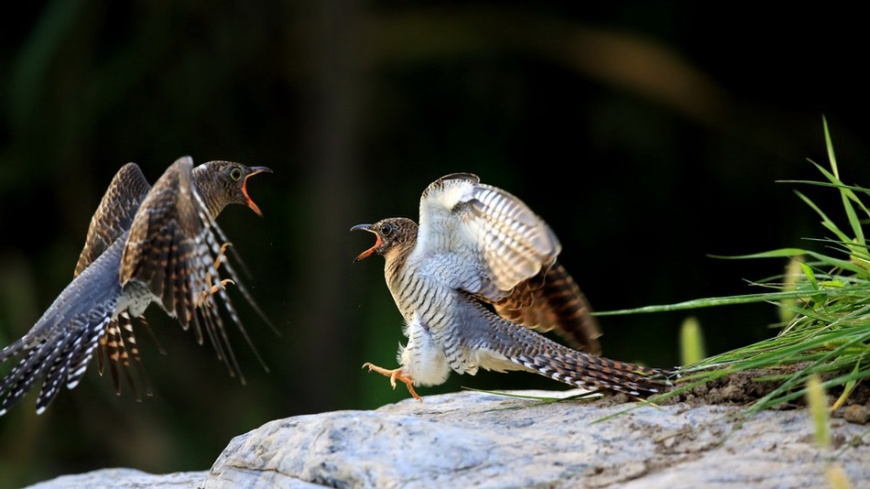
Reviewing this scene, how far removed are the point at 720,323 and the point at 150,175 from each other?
4.70m

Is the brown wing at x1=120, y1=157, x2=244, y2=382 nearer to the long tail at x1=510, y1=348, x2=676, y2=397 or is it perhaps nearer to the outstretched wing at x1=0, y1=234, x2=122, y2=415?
the outstretched wing at x1=0, y1=234, x2=122, y2=415

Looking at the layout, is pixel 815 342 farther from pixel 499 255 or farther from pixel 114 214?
pixel 114 214

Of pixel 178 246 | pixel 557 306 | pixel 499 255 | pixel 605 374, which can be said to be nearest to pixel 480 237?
pixel 499 255

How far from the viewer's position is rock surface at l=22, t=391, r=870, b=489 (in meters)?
3.02

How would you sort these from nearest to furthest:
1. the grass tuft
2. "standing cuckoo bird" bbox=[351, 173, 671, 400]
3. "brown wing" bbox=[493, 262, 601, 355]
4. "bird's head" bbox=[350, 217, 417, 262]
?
the grass tuft → "standing cuckoo bird" bbox=[351, 173, 671, 400] → "brown wing" bbox=[493, 262, 601, 355] → "bird's head" bbox=[350, 217, 417, 262]

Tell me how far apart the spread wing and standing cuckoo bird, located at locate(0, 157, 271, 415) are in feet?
2.65

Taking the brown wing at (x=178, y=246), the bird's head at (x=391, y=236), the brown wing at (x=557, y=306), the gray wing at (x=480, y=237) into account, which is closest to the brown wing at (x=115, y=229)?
the brown wing at (x=178, y=246)

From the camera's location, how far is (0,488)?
28.3ft

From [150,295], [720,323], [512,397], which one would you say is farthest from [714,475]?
[720,323]

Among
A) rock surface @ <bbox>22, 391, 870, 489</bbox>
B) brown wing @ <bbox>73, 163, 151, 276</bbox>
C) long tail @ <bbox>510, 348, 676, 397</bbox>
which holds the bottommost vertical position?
rock surface @ <bbox>22, 391, 870, 489</bbox>

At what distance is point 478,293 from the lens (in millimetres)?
4484

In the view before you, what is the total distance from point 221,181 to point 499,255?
1315mm

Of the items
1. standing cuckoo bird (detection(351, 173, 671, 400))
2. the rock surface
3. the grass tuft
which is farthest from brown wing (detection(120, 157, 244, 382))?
the grass tuft

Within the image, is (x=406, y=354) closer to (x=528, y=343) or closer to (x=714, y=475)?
(x=528, y=343)
